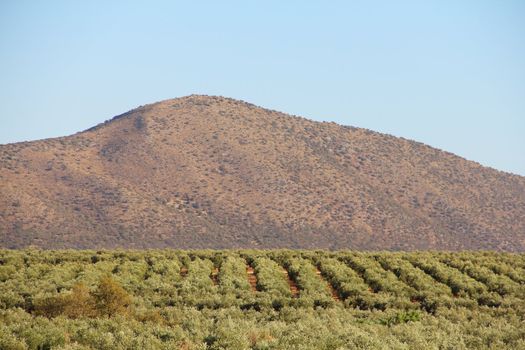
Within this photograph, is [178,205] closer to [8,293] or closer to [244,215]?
[244,215]

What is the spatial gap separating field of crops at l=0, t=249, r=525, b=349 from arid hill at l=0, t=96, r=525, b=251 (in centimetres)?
6109

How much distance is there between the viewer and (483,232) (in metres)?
124

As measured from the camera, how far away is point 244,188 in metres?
128

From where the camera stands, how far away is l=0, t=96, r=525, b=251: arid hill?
367ft

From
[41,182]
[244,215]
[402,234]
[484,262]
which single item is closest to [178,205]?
[244,215]

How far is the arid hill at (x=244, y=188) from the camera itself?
11200 cm

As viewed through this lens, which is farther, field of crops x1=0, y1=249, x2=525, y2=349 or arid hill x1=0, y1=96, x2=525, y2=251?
arid hill x1=0, y1=96, x2=525, y2=251

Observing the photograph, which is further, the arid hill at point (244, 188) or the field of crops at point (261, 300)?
the arid hill at point (244, 188)

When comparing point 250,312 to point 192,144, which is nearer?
point 250,312

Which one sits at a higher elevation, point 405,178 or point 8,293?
point 405,178

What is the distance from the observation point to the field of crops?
64.7 feet

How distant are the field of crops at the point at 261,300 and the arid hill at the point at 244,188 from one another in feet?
200

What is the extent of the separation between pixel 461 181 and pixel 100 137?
186 ft

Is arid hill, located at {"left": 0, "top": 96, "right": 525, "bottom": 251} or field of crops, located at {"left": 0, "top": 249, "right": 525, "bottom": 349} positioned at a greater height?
arid hill, located at {"left": 0, "top": 96, "right": 525, "bottom": 251}
